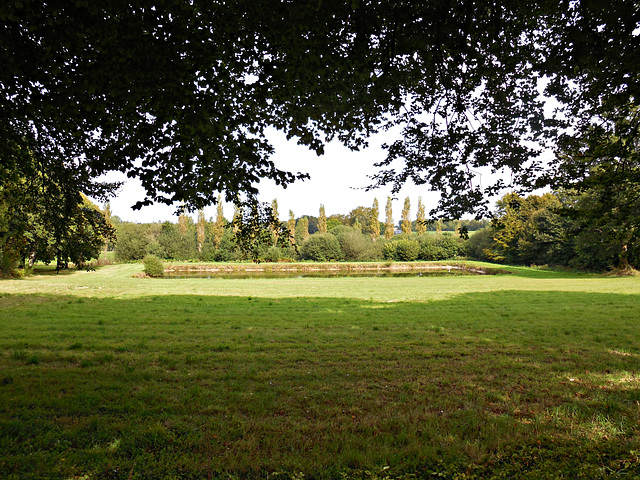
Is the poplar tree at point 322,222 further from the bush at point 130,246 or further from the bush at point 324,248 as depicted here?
the bush at point 130,246

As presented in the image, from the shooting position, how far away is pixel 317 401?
14.0 feet

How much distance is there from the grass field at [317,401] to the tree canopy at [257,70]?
2.74 meters

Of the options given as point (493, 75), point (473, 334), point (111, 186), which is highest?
point (493, 75)

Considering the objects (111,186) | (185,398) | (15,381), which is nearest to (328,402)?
(185,398)

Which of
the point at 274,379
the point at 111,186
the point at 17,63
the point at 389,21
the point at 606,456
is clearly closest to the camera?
the point at 606,456

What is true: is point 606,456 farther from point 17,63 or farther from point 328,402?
point 17,63

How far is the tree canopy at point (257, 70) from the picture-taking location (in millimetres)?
3990

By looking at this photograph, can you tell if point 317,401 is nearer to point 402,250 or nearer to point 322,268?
point 322,268

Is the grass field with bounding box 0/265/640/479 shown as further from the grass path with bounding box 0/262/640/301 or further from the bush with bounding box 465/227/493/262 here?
the bush with bounding box 465/227/493/262

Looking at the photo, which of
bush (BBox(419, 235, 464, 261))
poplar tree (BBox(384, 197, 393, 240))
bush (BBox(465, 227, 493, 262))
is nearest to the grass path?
bush (BBox(465, 227, 493, 262))

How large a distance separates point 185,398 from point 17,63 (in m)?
4.48

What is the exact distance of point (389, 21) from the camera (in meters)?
4.52

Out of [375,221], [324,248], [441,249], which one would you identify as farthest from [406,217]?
[324,248]

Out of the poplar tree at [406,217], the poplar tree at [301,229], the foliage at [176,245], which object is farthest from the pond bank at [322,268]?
the poplar tree at [301,229]
